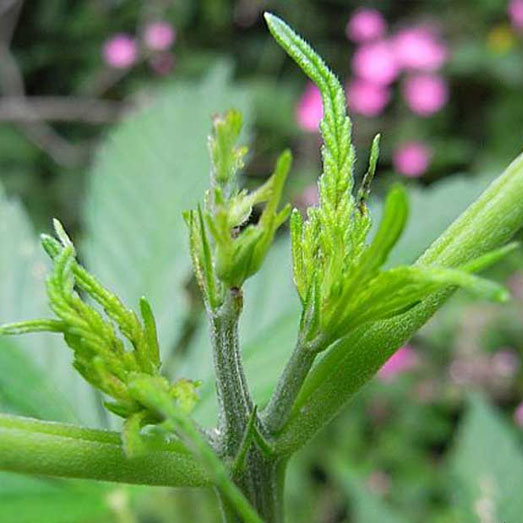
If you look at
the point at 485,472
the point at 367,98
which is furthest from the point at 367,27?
the point at 485,472

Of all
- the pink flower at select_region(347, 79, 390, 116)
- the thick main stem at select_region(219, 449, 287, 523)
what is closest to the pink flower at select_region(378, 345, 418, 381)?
the pink flower at select_region(347, 79, 390, 116)

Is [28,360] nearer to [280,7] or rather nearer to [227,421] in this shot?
[227,421]

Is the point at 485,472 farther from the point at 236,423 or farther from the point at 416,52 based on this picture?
the point at 416,52

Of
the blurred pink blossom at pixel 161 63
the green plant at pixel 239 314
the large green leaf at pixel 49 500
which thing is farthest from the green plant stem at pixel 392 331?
the blurred pink blossom at pixel 161 63

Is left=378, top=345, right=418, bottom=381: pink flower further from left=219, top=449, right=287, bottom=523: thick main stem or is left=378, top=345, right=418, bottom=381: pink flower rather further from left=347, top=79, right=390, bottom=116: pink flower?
left=219, top=449, right=287, bottom=523: thick main stem

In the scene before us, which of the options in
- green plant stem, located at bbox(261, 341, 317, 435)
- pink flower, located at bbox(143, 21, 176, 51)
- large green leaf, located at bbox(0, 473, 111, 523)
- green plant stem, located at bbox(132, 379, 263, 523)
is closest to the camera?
green plant stem, located at bbox(132, 379, 263, 523)

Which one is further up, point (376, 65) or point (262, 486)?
point (262, 486)

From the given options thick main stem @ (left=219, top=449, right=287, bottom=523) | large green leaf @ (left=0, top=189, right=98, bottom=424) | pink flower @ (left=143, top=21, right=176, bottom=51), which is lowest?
pink flower @ (left=143, top=21, right=176, bottom=51)
